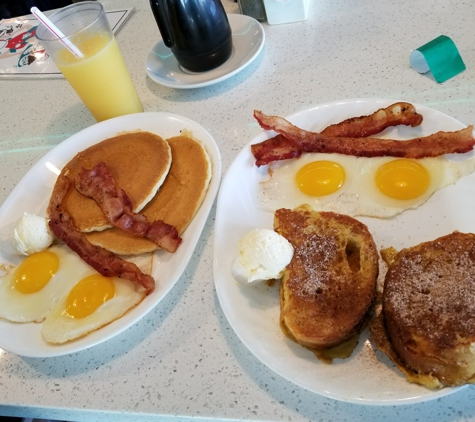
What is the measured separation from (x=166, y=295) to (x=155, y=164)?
478mm

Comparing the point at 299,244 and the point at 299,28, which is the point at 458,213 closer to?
the point at 299,244

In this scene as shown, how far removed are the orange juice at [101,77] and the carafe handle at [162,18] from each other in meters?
0.19

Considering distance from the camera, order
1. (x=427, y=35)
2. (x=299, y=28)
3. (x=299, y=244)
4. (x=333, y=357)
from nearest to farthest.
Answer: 1. (x=333, y=357)
2. (x=299, y=244)
3. (x=427, y=35)
4. (x=299, y=28)

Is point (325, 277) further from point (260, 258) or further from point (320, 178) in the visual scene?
point (320, 178)

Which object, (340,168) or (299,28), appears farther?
(299,28)

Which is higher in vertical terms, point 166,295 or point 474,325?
point 474,325

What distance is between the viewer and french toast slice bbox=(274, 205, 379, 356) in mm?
914

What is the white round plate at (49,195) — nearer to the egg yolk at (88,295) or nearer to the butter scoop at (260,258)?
the egg yolk at (88,295)

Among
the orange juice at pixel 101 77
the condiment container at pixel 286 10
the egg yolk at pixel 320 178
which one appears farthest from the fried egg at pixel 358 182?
the condiment container at pixel 286 10

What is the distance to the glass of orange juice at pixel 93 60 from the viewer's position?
1.52 meters

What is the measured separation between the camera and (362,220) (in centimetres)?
117

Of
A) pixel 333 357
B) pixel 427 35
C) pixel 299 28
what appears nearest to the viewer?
pixel 333 357

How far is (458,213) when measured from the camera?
108 centimetres

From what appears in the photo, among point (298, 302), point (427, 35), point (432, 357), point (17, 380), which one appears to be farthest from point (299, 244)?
point (427, 35)
